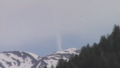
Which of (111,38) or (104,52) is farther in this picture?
(111,38)

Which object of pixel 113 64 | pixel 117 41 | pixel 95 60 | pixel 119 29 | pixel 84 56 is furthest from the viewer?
pixel 119 29

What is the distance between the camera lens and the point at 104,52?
8494 cm

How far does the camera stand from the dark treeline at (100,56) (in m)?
73.1

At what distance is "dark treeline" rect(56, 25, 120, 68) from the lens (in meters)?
73.1

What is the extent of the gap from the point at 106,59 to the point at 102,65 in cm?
220

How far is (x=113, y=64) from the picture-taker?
70562 millimetres

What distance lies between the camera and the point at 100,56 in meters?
77.8

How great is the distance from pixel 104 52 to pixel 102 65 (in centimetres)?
1340

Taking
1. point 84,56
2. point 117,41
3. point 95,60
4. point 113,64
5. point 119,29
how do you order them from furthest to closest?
point 119,29, point 117,41, point 84,56, point 95,60, point 113,64

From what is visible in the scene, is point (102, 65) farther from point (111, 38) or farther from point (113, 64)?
point (111, 38)

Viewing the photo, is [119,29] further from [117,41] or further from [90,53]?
[90,53]

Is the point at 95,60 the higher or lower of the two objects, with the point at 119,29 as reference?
lower

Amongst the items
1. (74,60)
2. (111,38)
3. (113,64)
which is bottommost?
(113,64)

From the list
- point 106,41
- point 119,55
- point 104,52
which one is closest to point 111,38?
point 106,41
